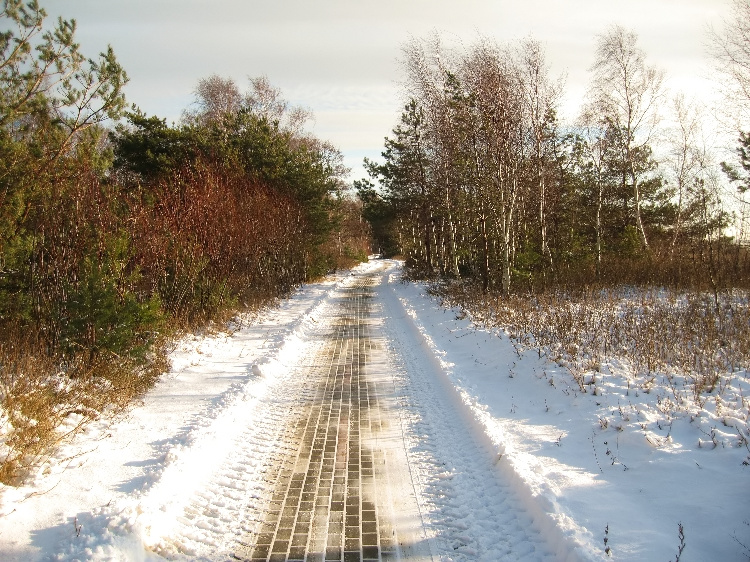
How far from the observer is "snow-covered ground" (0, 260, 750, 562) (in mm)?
3703

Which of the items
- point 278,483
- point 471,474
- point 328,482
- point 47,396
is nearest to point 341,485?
point 328,482

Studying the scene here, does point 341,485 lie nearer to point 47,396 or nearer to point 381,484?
point 381,484

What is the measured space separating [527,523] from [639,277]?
13.3 m

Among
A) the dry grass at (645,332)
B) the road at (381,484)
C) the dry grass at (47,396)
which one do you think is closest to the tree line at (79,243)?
the dry grass at (47,396)

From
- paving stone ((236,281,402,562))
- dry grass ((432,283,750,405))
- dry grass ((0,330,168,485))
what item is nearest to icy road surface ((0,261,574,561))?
paving stone ((236,281,402,562))

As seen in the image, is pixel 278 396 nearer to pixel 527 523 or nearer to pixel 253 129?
pixel 527 523

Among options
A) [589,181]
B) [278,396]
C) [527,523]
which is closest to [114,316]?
[278,396]

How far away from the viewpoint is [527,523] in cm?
413

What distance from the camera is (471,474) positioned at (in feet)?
16.5

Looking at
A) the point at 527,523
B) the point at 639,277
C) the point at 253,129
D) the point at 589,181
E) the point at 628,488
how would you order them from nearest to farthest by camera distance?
the point at 527,523 < the point at 628,488 < the point at 639,277 < the point at 253,129 < the point at 589,181

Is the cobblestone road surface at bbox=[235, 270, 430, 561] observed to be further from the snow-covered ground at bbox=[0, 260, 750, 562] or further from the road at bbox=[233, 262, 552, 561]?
the snow-covered ground at bbox=[0, 260, 750, 562]

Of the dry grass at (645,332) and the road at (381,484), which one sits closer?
the road at (381,484)

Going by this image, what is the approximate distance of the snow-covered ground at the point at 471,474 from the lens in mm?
3703

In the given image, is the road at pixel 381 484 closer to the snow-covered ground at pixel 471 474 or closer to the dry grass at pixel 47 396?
the snow-covered ground at pixel 471 474
